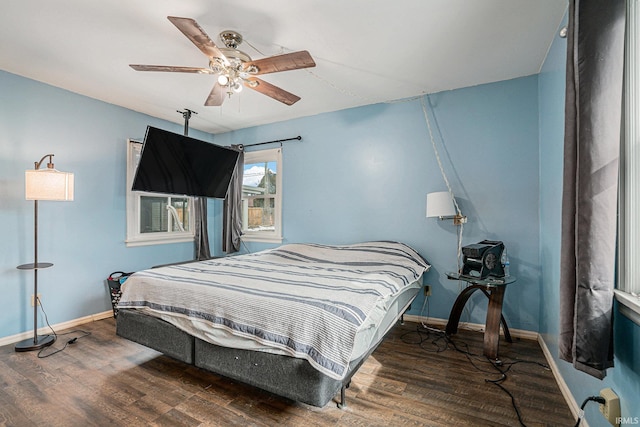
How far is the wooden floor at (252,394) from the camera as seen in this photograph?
1624mm

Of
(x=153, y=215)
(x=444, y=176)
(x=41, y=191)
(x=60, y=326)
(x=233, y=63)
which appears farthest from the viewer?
(x=153, y=215)

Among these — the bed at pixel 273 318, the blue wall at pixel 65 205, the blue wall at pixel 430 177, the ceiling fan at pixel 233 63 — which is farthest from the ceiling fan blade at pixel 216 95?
the blue wall at pixel 65 205

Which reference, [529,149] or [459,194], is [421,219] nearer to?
[459,194]

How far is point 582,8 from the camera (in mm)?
1132

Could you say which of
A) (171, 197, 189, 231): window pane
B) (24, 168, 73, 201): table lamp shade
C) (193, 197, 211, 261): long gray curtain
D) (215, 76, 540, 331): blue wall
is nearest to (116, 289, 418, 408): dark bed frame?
(24, 168, 73, 201): table lamp shade

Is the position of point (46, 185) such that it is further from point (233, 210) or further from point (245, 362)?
point (245, 362)

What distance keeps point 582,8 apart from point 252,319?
2.03 m

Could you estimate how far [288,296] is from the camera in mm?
1724

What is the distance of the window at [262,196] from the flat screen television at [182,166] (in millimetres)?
493

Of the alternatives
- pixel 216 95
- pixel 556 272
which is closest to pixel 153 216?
pixel 216 95

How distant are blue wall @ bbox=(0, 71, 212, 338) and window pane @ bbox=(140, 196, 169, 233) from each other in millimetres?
252

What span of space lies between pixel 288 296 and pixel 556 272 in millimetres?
1829

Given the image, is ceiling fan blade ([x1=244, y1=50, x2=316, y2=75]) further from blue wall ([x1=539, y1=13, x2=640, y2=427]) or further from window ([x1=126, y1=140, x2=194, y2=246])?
window ([x1=126, y1=140, x2=194, y2=246])

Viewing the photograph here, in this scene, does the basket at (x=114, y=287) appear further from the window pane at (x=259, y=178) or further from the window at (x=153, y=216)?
the window pane at (x=259, y=178)
